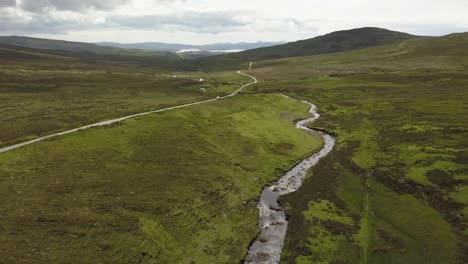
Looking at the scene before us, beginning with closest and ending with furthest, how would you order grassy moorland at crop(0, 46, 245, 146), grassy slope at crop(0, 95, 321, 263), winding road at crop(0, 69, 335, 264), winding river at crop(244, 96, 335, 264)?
1. grassy slope at crop(0, 95, 321, 263)
2. winding river at crop(244, 96, 335, 264)
3. winding road at crop(0, 69, 335, 264)
4. grassy moorland at crop(0, 46, 245, 146)

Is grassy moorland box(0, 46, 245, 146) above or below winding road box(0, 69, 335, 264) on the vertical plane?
above

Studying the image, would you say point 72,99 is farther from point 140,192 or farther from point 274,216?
point 274,216

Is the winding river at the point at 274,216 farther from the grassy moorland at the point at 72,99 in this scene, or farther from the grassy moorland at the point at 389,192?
the grassy moorland at the point at 72,99

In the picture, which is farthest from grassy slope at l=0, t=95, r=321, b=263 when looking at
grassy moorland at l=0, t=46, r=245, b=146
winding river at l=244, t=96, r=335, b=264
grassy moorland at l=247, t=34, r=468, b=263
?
grassy moorland at l=0, t=46, r=245, b=146

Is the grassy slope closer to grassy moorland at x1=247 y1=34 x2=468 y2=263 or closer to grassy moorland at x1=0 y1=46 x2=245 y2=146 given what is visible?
grassy moorland at x1=247 y1=34 x2=468 y2=263

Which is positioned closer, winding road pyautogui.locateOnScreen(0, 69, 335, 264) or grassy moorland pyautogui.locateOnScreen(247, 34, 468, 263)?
grassy moorland pyautogui.locateOnScreen(247, 34, 468, 263)

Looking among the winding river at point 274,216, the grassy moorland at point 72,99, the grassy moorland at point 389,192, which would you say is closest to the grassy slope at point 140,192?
the winding river at point 274,216
